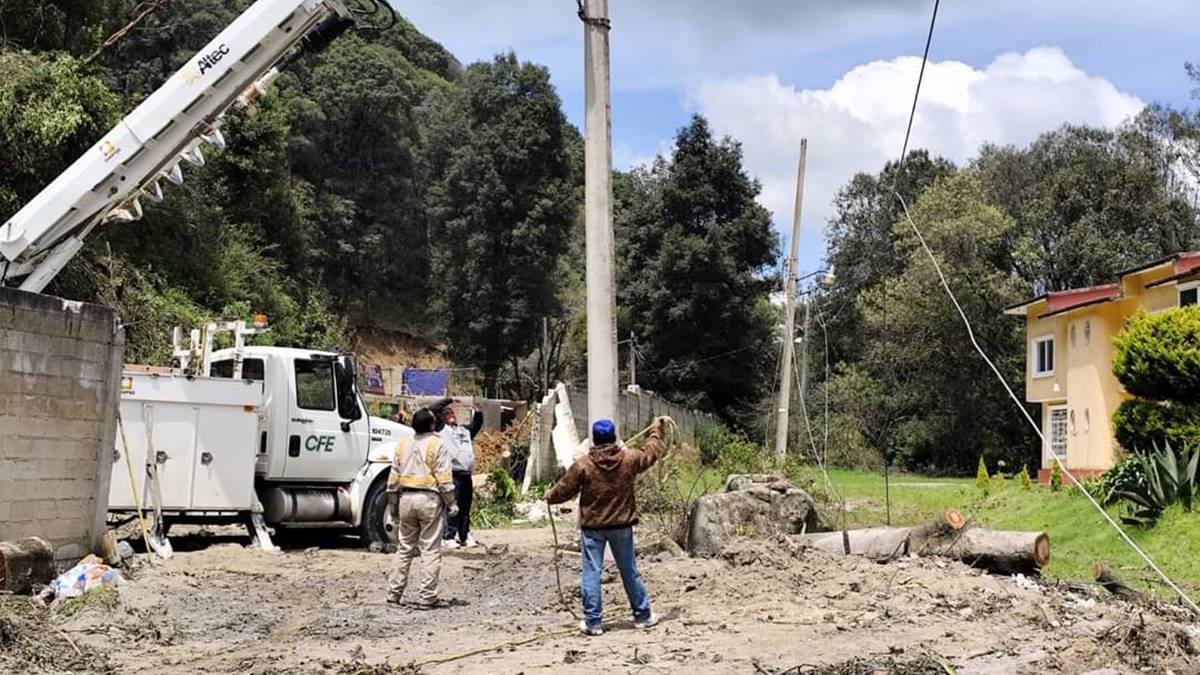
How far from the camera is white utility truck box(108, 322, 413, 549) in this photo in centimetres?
1320

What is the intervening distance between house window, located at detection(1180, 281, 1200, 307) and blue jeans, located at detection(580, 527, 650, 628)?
2110cm

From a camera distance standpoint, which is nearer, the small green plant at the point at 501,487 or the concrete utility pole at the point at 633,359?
Result: the small green plant at the point at 501,487

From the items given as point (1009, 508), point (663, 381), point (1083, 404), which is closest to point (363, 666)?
point (1009, 508)

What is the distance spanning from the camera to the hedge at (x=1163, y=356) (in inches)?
774

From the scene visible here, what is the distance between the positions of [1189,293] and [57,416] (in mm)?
23703

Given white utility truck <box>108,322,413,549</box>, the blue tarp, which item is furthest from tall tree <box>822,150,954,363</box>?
white utility truck <box>108,322,413,549</box>

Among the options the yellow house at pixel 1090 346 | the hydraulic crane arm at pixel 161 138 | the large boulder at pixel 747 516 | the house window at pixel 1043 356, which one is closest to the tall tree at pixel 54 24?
the hydraulic crane arm at pixel 161 138

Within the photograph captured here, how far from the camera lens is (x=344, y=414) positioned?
15.0 metres

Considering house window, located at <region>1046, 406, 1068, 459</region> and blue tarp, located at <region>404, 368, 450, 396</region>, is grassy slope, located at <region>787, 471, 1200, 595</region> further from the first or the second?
blue tarp, located at <region>404, 368, 450, 396</region>

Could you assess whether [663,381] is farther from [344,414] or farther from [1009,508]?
[344,414]

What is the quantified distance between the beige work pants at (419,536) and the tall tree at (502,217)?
34.3 m

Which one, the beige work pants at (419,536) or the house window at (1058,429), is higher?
the house window at (1058,429)

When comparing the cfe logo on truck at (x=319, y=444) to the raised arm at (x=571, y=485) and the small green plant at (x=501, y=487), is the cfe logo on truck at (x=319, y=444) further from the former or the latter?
the raised arm at (x=571, y=485)

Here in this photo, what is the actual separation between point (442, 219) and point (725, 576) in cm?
3786
